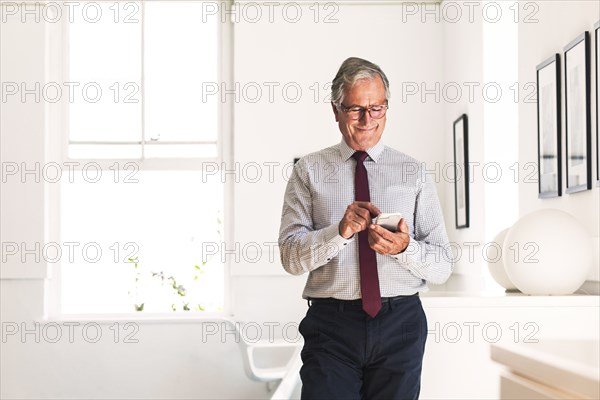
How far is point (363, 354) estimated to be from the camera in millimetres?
2146

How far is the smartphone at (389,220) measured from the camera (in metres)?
2.09

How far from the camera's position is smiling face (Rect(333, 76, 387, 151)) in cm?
223

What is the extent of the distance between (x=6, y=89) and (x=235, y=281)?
2.00 metres

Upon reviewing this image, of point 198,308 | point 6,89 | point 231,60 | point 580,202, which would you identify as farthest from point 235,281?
point 580,202

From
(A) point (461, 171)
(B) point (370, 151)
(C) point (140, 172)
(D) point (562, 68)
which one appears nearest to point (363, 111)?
(B) point (370, 151)

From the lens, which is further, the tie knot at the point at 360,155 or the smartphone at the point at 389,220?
the tie knot at the point at 360,155

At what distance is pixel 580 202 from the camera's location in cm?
359

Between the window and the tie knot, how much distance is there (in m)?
3.87

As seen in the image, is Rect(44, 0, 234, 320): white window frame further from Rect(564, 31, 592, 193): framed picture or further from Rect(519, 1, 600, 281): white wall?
Rect(564, 31, 592, 193): framed picture

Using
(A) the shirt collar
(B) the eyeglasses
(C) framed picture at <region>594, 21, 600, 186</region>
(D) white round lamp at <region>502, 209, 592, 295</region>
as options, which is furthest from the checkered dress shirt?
(C) framed picture at <region>594, 21, 600, 186</region>

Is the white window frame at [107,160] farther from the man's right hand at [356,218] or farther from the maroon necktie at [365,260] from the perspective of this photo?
the man's right hand at [356,218]

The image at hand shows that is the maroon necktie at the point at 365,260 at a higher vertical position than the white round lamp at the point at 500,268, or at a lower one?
higher

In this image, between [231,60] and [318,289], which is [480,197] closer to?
[231,60]

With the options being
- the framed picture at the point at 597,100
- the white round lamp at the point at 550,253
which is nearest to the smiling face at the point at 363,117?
the white round lamp at the point at 550,253
